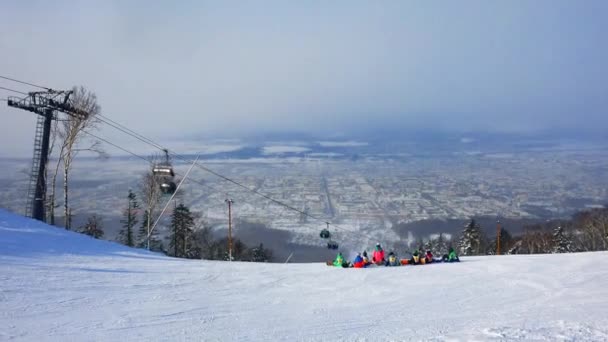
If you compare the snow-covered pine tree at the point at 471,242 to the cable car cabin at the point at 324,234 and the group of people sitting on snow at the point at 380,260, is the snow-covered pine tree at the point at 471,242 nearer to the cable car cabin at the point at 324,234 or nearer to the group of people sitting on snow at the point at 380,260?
the cable car cabin at the point at 324,234

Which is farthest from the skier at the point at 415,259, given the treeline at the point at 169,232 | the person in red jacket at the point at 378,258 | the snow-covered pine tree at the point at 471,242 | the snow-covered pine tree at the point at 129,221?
the snow-covered pine tree at the point at 471,242

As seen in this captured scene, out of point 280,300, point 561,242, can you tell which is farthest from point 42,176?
point 561,242

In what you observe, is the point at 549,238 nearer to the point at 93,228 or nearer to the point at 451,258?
the point at 451,258

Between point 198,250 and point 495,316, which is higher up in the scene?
point 495,316

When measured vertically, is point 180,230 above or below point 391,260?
below

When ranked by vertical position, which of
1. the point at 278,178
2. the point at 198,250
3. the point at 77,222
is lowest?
the point at 198,250

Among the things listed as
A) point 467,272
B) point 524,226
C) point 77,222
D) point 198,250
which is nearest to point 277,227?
point 198,250

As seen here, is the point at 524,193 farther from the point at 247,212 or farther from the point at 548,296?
the point at 548,296
